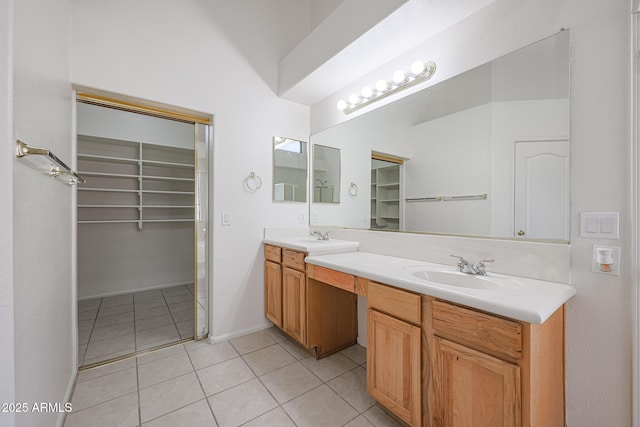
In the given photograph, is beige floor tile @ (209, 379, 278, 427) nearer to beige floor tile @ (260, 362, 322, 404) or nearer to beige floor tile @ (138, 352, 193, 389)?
beige floor tile @ (260, 362, 322, 404)

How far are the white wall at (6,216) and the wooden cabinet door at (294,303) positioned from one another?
149 cm

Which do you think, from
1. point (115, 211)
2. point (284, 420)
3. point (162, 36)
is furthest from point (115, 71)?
point (284, 420)

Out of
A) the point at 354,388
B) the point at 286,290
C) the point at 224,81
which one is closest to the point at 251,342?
the point at 286,290

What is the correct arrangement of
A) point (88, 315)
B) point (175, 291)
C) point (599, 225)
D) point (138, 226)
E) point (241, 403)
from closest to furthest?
point (599, 225)
point (241, 403)
point (88, 315)
point (138, 226)
point (175, 291)

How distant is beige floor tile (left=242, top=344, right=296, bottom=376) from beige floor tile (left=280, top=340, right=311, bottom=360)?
0.12ft

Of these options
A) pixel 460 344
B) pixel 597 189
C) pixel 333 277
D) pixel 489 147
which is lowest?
pixel 460 344

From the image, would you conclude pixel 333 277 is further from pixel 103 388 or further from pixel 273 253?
pixel 103 388

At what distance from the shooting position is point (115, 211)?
3.38m

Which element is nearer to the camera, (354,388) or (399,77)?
(354,388)

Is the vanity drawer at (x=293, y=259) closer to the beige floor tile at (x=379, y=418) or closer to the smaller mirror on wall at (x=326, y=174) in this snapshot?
the smaller mirror on wall at (x=326, y=174)

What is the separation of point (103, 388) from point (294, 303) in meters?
1.34

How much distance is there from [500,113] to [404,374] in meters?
1.48

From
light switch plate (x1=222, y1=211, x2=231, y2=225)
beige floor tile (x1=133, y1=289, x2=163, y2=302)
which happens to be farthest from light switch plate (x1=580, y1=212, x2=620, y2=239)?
beige floor tile (x1=133, y1=289, x2=163, y2=302)

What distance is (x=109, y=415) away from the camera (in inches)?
57.2
